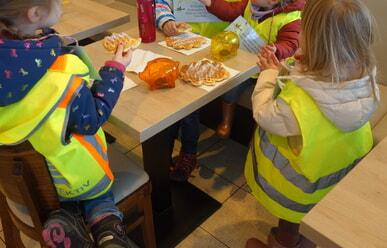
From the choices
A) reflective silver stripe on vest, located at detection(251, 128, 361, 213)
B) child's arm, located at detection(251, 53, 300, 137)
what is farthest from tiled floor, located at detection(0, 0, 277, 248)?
child's arm, located at detection(251, 53, 300, 137)

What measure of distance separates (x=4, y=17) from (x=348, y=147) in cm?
110

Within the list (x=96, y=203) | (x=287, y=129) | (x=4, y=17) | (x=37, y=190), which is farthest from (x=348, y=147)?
(x=4, y=17)

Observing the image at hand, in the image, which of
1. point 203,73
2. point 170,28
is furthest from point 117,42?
point 203,73

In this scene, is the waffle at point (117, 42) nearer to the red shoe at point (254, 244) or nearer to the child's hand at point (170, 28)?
the child's hand at point (170, 28)

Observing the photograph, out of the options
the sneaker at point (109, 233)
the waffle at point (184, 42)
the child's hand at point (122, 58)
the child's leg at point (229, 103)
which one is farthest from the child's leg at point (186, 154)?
the sneaker at point (109, 233)

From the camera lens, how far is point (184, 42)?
161 centimetres

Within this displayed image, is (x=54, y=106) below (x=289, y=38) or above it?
above

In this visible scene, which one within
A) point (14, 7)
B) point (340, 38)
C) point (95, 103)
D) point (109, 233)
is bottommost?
point (109, 233)

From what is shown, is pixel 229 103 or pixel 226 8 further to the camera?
pixel 229 103

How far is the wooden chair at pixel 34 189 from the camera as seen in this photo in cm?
96

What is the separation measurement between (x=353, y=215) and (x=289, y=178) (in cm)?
50

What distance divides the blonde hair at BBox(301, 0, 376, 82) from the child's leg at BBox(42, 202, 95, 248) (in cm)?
85

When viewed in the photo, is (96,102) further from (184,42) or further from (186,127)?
(186,127)

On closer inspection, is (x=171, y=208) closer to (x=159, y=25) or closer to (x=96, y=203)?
(x=96, y=203)
